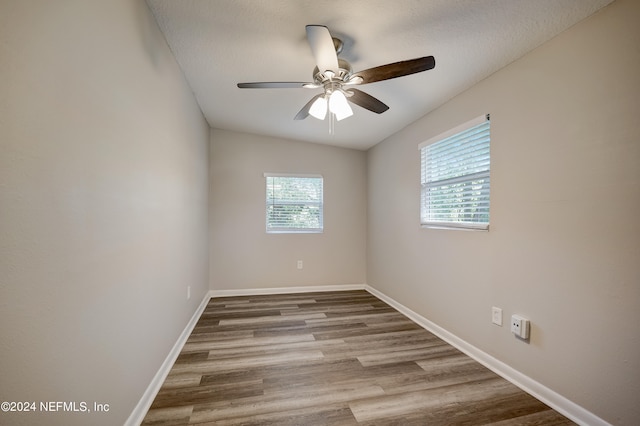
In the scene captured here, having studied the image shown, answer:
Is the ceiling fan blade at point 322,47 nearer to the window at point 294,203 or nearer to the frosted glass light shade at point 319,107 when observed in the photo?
the frosted glass light shade at point 319,107

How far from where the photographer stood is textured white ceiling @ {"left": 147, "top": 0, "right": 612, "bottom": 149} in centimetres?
142

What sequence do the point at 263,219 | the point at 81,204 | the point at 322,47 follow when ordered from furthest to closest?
the point at 263,219
the point at 322,47
the point at 81,204

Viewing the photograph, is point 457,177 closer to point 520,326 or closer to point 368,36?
point 520,326

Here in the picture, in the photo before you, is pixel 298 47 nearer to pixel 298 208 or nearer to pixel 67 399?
pixel 67 399

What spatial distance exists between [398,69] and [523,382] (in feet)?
7.08

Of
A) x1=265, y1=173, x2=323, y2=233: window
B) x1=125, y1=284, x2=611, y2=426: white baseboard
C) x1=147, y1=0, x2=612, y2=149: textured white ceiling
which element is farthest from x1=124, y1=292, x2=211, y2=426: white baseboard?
x1=147, y1=0, x2=612, y2=149: textured white ceiling

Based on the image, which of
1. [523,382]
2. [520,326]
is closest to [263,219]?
[520,326]

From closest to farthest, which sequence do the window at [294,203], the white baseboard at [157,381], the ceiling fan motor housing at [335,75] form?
1. the white baseboard at [157,381]
2. the ceiling fan motor housing at [335,75]
3. the window at [294,203]

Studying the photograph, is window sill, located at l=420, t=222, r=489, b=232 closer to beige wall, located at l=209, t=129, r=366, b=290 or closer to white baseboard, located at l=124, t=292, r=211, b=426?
beige wall, located at l=209, t=129, r=366, b=290

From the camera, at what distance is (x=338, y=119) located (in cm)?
195

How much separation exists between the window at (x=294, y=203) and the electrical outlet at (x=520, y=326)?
8.70 feet

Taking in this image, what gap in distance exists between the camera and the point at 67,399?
0.91 metres

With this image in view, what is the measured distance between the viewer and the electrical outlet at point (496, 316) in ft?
6.24

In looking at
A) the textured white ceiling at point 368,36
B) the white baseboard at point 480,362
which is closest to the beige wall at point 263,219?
the white baseboard at point 480,362
